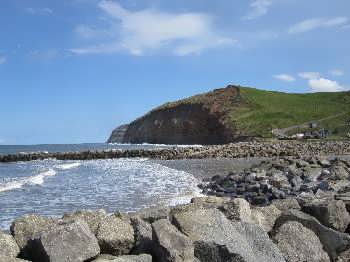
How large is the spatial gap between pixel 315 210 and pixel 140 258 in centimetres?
428

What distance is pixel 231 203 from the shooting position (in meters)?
9.30

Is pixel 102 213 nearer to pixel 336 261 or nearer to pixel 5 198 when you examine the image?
pixel 336 261

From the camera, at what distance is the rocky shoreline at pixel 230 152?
52.4m

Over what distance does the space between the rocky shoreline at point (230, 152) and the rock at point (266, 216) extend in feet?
129

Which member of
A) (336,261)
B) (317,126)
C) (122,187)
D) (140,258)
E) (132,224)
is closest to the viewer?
(140,258)

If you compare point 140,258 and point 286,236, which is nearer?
point 140,258

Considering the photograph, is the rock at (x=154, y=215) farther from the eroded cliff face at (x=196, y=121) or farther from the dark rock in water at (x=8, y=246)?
the eroded cliff face at (x=196, y=121)

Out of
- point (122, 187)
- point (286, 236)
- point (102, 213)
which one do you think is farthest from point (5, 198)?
point (286, 236)

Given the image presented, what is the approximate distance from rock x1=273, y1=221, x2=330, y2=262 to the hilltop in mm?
82256

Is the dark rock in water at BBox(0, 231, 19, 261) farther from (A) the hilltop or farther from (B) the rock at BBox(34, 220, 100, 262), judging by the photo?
(A) the hilltop

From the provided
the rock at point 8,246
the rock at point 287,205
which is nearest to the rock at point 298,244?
the rock at point 287,205

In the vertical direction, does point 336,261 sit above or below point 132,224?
below

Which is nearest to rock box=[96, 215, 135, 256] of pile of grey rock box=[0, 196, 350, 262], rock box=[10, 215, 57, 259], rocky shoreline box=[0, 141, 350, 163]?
pile of grey rock box=[0, 196, 350, 262]

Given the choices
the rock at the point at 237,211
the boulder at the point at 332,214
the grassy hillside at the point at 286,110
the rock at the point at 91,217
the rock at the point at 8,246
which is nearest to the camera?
the rock at the point at 8,246
